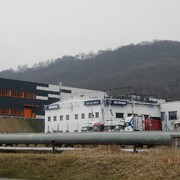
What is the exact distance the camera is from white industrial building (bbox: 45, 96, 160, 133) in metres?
65.1

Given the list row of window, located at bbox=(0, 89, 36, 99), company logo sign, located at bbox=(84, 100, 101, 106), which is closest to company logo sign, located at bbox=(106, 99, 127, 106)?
company logo sign, located at bbox=(84, 100, 101, 106)

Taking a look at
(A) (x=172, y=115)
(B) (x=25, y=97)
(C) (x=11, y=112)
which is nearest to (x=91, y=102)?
(A) (x=172, y=115)

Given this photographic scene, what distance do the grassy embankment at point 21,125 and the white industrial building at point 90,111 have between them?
5.78 metres

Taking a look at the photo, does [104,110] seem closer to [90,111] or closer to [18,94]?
[90,111]

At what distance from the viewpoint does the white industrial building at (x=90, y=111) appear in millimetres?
65062

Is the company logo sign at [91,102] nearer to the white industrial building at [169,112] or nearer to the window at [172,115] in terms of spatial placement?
the white industrial building at [169,112]

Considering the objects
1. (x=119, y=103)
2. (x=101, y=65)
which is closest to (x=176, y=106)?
(x=119, y=103)

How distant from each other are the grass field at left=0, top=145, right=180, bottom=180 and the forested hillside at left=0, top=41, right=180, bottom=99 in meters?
111

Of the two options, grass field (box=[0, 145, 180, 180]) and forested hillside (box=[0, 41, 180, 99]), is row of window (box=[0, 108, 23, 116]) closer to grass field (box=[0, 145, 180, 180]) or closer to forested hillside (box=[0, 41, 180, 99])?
forested hillside (box=[0, 41, 180, 99])

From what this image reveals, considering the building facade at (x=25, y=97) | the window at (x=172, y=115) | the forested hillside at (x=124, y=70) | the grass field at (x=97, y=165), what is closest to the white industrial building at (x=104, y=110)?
the window at (x=172, y=115)

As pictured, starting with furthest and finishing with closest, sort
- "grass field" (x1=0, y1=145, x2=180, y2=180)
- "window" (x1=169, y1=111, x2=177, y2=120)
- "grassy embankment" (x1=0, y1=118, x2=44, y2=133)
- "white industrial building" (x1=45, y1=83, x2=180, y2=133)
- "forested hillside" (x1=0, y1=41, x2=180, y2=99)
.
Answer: "forested hillside" (x1=0, y1=41, x2=180, y2=99), "grassy embankment" (x1=0, y1=118, x2=44, y2=133), "window" (x1=169, y1=111, x2=177, y2=120), "white industrial building" (x1=45, y1=83, x2=180, y2=133), "grass field" (x1=0, y1=145, x2=180, y2=180)

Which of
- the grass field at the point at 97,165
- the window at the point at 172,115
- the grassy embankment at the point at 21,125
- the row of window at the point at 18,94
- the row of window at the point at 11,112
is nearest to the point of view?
the grass field at the point at 97,165

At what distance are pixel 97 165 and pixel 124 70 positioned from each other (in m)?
142

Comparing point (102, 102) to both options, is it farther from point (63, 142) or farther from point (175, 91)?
point (175, 91)
